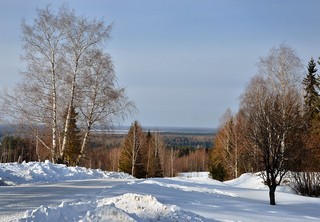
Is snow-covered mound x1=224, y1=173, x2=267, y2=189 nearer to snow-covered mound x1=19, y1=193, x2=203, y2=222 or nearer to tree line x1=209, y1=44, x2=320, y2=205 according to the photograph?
tree line x1=209, y1=44, x2=320, y2=205

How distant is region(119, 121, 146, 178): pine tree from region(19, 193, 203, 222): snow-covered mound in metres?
32.8

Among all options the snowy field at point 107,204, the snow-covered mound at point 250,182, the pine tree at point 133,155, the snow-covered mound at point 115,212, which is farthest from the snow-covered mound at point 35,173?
the pine tree at point 133,155

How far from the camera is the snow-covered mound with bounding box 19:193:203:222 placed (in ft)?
20.6

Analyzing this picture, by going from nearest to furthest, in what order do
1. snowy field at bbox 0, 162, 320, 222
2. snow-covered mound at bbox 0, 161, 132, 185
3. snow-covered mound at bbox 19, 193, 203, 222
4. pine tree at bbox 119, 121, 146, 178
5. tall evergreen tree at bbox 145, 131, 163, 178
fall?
1. snow-covered mound at bbox 19, 193, 203, 222
2. snowy field at bbox 0, 162, 320, 222
3. snow-covered mound at bbox 0, 161, 132, 185
4. pine tree at bbox 119, 121, 146, 178
5. tall evergreen tree at bbox 145, 131, 163, 178

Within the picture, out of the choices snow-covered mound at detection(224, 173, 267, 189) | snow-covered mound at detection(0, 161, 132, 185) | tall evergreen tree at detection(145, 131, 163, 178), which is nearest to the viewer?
snow-covered mound at detection(0, 161, 132, 185)

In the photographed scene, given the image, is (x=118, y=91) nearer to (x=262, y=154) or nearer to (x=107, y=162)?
(x=262, y=154)

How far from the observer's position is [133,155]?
41250 mm

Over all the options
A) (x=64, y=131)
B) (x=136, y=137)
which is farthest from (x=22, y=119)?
(x=136, y=137)

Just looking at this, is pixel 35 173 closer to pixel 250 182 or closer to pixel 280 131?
pixel 280 131

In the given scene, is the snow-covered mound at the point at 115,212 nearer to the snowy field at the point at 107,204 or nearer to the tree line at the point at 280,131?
the snowy field at the point at 107,204

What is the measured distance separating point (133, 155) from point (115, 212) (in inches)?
1366

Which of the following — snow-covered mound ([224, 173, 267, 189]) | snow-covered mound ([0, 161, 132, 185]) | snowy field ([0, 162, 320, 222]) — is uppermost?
snow-covered mound ([0, 161, 132, 185])

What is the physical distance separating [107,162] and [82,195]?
56505 mm

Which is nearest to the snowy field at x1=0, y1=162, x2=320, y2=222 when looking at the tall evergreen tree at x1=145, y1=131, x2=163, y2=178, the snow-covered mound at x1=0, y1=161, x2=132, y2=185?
the snow-covered mound at x1=0, y1=161, x2=132, y2=185
